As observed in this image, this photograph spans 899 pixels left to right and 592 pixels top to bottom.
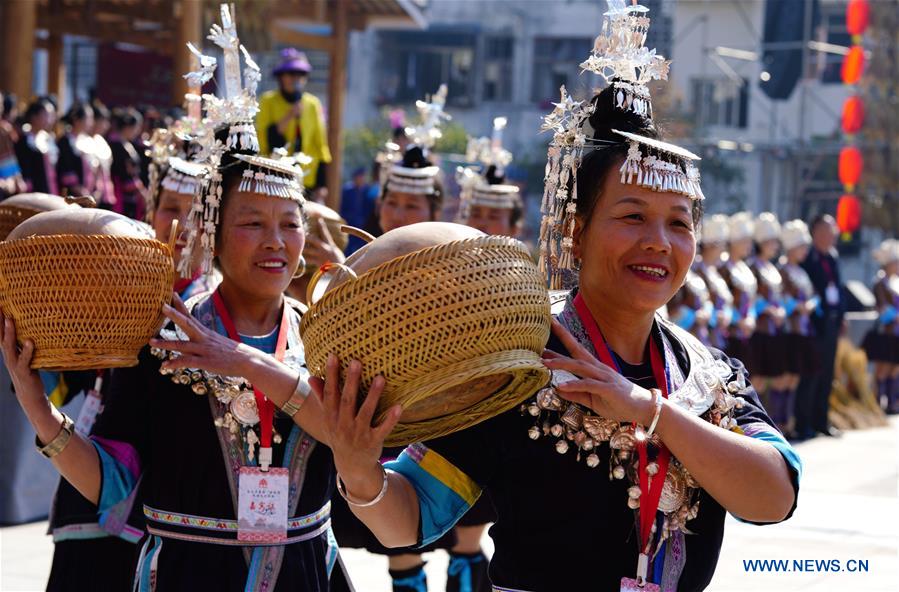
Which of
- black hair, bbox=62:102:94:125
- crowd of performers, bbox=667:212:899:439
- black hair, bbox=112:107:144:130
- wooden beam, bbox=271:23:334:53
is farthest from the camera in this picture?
wooden beam, bbox=271:23:334:53

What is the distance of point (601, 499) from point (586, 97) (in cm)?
87

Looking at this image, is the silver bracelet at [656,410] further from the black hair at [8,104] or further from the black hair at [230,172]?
the black hair at [8,104]

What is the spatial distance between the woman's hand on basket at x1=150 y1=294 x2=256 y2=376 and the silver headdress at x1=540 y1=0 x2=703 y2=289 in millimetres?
657

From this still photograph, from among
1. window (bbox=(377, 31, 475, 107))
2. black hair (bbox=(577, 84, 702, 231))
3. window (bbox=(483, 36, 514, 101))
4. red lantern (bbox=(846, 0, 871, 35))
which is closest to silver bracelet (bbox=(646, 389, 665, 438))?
black hair (bbox=(577, 84, 702, 231))

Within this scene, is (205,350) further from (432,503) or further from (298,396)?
(432,503)

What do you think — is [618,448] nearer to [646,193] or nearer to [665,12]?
[646,193]

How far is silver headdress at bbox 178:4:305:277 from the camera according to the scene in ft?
10.6

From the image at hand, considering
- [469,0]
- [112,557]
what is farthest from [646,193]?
[469,0]

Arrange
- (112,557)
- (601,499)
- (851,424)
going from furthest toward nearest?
(851,424) < (112,557) < (601,499)

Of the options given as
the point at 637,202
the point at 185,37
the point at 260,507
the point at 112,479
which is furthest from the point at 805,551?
the point at 185,37

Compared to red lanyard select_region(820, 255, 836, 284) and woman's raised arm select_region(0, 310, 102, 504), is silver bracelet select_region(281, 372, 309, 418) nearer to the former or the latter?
woman's raised arm select_region(0, 310, 102, 504)

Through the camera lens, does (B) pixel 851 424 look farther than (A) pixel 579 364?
Yes

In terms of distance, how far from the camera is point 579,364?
2131mm

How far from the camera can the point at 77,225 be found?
2.66m
